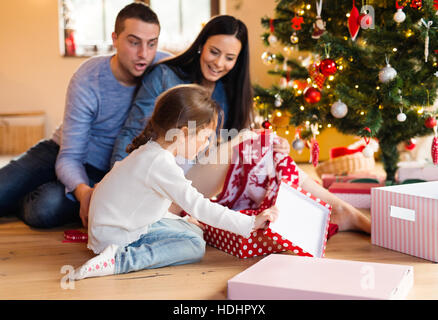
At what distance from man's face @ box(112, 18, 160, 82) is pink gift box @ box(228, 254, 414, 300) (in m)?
0.90

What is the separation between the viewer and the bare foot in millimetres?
1590

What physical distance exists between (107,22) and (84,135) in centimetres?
283

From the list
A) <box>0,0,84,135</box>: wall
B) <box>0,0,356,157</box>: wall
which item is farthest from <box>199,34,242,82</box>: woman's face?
<box>0,0,84,135</box>: wall

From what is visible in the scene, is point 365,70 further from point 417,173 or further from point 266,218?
point 266,218

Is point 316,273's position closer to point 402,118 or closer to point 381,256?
point 381,256

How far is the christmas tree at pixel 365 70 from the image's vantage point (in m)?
1.68

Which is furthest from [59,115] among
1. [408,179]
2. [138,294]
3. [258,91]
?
[138,294]

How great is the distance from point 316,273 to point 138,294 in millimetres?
405

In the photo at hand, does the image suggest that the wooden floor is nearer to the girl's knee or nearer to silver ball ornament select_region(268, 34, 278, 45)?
the girl's knee

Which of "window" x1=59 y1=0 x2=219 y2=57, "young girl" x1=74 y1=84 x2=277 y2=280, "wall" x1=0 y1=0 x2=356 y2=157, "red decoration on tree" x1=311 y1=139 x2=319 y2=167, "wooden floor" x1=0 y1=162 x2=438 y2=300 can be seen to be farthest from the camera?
"window" x1=59 y1=0 x2=219 y2=57

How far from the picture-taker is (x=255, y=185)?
5.28 feet

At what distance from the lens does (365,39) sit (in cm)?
174

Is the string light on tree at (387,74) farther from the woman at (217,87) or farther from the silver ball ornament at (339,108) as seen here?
the woman at (217,87)

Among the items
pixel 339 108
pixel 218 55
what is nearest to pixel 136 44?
pixel 218 55
